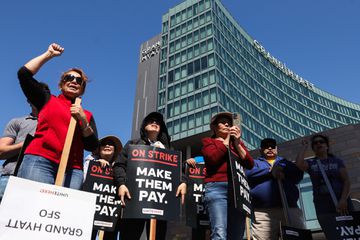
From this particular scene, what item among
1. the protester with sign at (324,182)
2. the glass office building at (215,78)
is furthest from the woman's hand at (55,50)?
the glass office building at (215,78)

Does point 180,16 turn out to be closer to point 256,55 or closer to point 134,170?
point 256,55

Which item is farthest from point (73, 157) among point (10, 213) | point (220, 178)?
point (220, 178)

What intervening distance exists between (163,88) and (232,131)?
152 ft

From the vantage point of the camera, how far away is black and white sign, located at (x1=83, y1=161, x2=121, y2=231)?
507 cm

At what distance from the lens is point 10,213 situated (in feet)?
8.42

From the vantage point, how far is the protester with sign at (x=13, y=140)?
377 centimetres

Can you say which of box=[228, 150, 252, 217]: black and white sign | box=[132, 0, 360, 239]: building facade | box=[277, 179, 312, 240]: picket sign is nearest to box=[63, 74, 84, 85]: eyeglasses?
box=[228, 150, 252, 217]: black and white sign

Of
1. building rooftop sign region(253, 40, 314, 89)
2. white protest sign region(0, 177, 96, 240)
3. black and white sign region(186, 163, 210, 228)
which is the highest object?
building rooftop sign region(253, 40, 314, 89)

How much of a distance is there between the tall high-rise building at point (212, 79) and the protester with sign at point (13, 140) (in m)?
36.9

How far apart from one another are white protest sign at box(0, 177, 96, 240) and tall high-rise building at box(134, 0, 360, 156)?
3802cm

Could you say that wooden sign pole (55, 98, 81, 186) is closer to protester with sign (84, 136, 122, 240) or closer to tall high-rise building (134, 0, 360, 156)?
protester with sign (84, 136, 122, 240)

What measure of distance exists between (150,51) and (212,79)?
17.2 meters

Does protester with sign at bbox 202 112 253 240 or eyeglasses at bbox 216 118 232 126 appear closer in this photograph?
protester with sign at bbox 202 112 253 240

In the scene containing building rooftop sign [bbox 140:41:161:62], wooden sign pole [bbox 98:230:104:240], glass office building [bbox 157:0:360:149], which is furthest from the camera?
building rooftop sign [bbox 140:41:161:62]
